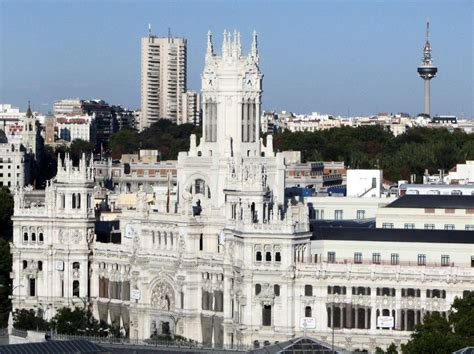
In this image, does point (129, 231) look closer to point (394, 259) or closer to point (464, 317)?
point (394, 259)

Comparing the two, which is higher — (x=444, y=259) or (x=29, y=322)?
(x=444, y=259)

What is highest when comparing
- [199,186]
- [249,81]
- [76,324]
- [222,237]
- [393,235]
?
[249,81]

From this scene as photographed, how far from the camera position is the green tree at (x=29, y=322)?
122 meters

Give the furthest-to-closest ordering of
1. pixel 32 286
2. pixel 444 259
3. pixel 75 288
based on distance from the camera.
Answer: pixel 32 286, pixel 75 288, pixel 444 259

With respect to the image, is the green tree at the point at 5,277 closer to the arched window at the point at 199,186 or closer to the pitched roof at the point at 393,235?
the arched window at the point at 199,186

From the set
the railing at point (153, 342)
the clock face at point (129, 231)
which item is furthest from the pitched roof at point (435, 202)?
the railing at point (153, 342)

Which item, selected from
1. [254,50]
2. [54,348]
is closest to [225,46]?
[254,50]

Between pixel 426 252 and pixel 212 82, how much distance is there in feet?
61.5

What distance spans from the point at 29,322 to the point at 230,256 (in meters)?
11.8

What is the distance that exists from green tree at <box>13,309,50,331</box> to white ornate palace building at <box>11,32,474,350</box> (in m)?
5.32

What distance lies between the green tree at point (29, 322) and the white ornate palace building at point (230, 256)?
532 centimetres

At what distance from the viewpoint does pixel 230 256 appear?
119 metres

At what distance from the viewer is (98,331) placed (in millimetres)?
121562

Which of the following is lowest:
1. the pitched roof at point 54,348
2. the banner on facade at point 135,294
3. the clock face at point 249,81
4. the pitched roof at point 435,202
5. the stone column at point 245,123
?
the pitched roof at point 54,348
